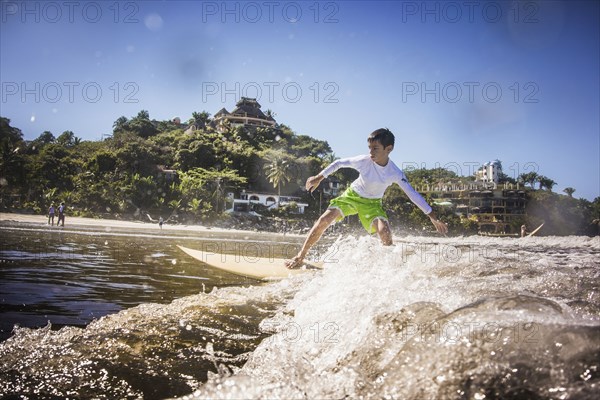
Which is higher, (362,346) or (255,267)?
(362,346)

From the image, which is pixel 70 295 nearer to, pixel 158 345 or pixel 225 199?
pixel 158 345

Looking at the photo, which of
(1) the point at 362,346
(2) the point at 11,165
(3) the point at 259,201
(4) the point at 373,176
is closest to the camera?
(1) the point at 362,346

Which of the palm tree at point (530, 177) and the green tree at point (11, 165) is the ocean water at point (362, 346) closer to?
the green tree at point (11, 165)

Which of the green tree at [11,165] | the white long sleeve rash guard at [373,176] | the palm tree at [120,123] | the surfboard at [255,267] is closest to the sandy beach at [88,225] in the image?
the green tree at [11,165]

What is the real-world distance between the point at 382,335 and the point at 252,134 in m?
68.3

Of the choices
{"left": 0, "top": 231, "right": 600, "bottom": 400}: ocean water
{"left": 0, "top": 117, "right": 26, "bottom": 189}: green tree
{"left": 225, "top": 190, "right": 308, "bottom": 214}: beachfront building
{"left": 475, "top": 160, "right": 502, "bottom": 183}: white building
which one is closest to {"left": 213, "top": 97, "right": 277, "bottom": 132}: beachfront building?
{"left": 225, "top": 190, "right": 308, "bottom": 214}: beachfront building

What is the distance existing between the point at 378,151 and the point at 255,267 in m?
2.94

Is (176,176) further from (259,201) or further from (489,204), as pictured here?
(489,204)

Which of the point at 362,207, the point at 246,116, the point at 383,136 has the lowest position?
the point at 362,207

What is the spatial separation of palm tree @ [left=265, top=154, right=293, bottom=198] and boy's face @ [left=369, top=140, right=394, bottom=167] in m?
50.3

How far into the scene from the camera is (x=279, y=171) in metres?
55.1

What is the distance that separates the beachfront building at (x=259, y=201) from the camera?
50906 millimetres

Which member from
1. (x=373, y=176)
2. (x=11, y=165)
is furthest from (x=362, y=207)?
(x=11, y=165)

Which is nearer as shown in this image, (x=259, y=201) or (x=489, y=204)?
(x=259, y=201)
